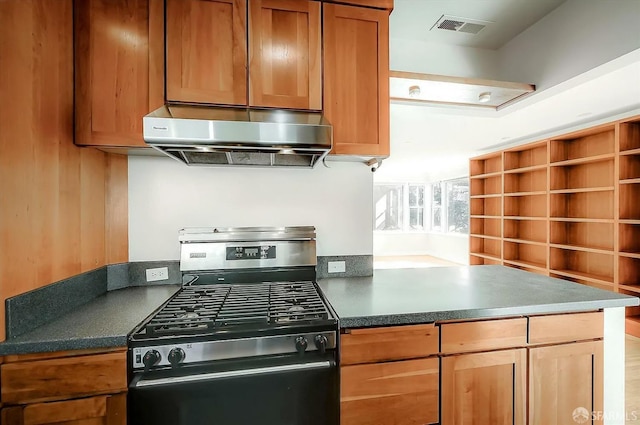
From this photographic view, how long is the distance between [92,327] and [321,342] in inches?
35.3

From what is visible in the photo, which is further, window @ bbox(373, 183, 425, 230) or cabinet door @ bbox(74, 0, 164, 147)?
window @ bbox(373, 183, 425, 230)

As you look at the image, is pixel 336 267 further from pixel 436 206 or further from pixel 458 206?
pixel 436 206

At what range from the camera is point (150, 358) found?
3.46ft

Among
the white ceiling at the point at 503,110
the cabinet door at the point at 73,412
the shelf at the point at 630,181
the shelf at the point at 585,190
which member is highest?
the white ceiling at the point at 503,110

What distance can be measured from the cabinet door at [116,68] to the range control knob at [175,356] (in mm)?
993

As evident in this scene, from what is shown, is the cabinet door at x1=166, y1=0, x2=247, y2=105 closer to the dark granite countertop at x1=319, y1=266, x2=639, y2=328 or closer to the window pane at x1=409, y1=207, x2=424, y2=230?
the dark granite countertop at x1=319, y1=266, x2=639, y2=328

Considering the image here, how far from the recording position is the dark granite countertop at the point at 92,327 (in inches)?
40.2

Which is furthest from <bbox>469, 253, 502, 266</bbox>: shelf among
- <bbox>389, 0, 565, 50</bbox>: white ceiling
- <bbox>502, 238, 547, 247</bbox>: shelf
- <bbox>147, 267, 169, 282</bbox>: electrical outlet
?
<bbox>147, 267, 169, 282</bbox>: electrical outlet

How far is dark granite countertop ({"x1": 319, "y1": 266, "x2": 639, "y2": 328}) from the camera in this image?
1.28 metres

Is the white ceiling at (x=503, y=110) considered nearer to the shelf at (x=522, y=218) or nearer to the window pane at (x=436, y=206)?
the shelf at (x=522, y=218)

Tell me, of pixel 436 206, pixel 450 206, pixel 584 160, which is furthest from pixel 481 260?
pixel 436 206

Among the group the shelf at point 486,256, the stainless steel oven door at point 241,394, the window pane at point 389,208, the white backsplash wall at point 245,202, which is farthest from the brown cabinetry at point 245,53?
the window pane at point 389,208

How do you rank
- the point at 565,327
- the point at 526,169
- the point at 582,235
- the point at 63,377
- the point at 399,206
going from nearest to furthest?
the point at 63,377, the point at 565,327, the point at 582,235, the point at 526,169, the point at 399,206

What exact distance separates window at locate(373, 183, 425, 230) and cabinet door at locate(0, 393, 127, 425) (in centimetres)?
839
